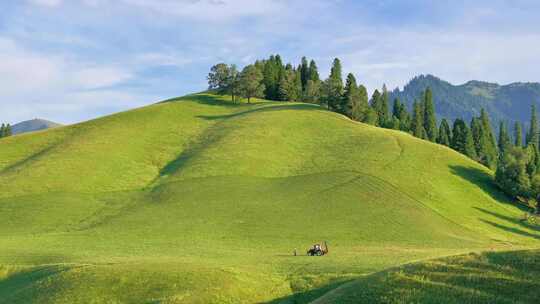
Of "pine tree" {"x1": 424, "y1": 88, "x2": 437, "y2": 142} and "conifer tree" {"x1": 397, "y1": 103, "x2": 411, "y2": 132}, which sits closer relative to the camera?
"conifer tree" {"x1": 397, "y1": 103, "x2": 411, "y2": 132}

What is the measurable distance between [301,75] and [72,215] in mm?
118134

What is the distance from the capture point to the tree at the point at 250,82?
142 m

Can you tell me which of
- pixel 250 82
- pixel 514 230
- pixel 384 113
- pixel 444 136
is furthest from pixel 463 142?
pixel 514 230

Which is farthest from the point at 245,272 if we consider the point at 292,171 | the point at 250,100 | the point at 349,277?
the point at 250,100

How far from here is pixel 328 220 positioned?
62875 millimetres

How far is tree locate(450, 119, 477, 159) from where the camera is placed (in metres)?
131

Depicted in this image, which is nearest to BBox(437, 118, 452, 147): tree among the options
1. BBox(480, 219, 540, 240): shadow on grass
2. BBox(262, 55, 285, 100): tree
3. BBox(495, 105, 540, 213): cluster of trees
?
BBox(262, 55, 285, 100): tree

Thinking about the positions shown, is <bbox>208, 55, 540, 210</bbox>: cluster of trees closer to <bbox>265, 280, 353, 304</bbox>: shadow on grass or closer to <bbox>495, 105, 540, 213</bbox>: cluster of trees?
<bbox>495, 105, 540, 213</bbox>: cluster of trees

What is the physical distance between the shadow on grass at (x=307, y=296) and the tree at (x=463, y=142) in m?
107

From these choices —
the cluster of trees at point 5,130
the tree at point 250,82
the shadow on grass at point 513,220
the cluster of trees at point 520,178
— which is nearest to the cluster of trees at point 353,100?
the tree at point 250,82

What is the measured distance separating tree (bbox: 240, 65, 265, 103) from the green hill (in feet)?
80.0

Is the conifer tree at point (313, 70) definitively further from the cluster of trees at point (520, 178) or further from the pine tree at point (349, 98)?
the cluster of trees at point (520, 178)

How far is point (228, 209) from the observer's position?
67.6m

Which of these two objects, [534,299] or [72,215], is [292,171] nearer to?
[72,215]
